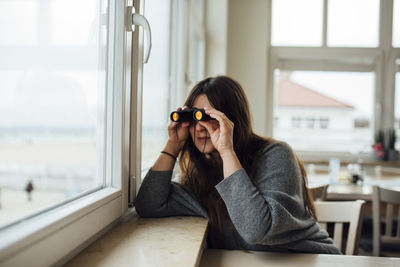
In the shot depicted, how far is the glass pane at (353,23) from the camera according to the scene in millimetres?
4219

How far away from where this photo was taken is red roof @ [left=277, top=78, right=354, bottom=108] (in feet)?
14.1

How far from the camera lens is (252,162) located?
1293mm

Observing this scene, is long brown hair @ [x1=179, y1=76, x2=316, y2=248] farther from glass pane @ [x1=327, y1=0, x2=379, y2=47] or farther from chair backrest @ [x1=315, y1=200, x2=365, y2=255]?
glass pane @ [x1=327, y1=0, x2=379, y2=47]

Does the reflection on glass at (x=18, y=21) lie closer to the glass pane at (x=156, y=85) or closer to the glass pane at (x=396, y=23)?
the glass pane at (x=156, y=85)

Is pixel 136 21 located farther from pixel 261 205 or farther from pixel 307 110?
pixel 307 110

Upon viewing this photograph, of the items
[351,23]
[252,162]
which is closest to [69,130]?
[252,162]

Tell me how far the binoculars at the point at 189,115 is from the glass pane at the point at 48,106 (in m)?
0.24

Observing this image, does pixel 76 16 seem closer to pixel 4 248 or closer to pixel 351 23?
pixel 4 248

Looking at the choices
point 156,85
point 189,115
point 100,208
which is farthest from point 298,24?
point 100,208

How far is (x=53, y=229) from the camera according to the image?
0.68 metres

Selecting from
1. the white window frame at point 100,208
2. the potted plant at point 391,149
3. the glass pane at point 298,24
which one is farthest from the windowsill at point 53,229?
the potted plant at point 391,149

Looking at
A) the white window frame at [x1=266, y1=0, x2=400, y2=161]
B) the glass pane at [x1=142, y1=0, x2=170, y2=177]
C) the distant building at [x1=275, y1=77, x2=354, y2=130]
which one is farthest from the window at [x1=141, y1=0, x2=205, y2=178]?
the distant building at [x1=275, y1=77, x2=354, y2=130]

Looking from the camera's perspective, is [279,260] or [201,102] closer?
[279,260]

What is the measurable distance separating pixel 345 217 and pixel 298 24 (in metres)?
3.20
